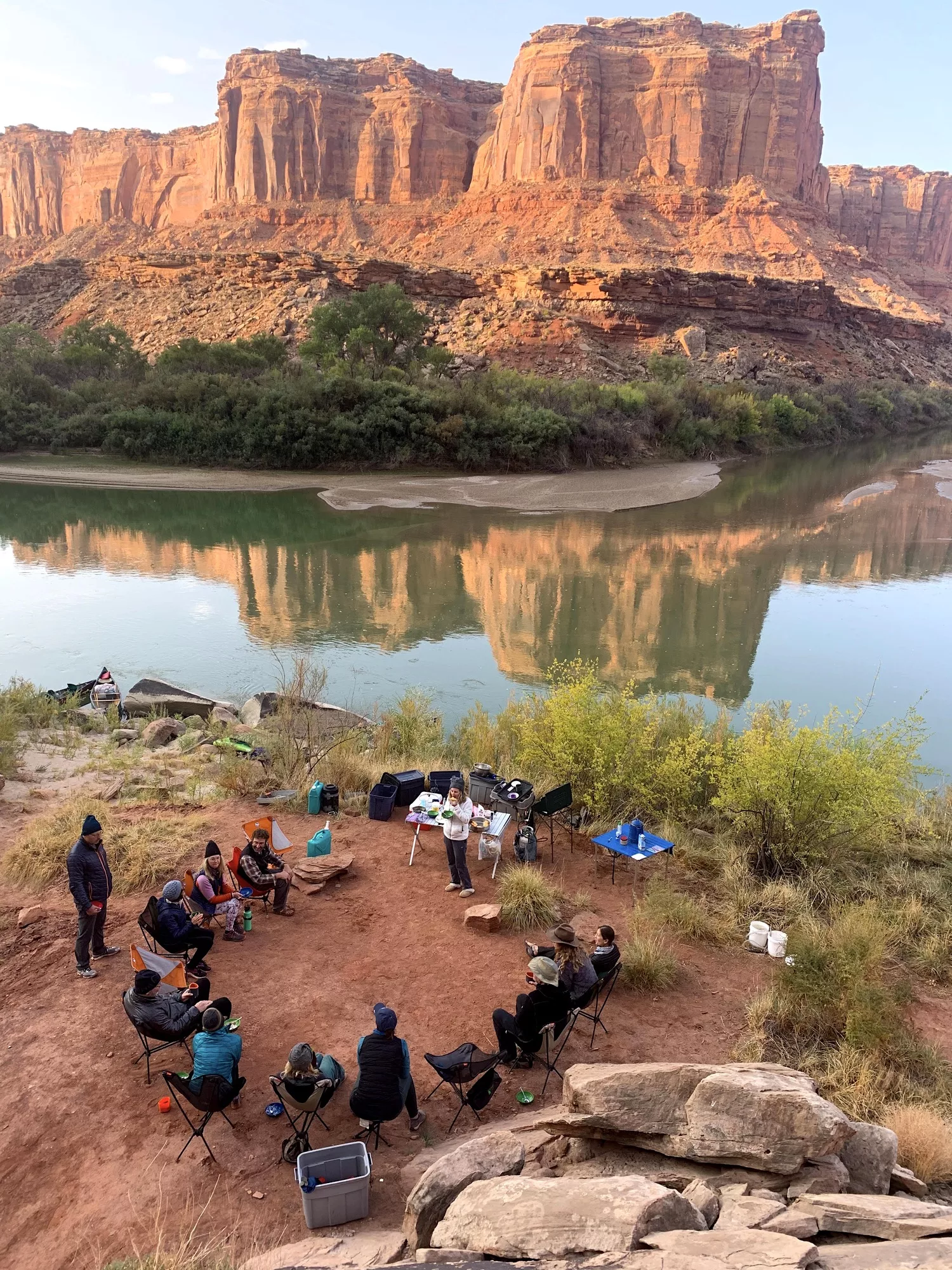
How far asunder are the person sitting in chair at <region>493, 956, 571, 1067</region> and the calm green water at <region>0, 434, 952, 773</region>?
28.0ft

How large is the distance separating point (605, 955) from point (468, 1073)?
158 cm

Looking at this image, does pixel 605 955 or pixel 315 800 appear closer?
pixel 605 955

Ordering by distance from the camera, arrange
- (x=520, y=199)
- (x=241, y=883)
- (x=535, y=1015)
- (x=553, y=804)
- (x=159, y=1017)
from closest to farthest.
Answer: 1. (x=159, y=1017)
2. (x=535, y=1015)
3. (x=241, y=883)
4. (x=553, y=804)
5. (x=520, y=199)

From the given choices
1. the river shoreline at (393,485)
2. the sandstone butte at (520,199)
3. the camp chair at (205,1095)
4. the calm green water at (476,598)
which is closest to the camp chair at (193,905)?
the camp chair at (205,1095)

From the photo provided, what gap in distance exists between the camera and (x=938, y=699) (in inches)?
605

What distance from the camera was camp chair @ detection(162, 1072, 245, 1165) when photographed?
15.3 feet

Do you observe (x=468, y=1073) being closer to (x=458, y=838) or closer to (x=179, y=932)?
(x=179, y=932)

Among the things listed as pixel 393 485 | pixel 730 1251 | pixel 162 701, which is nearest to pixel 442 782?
pixel 162 701

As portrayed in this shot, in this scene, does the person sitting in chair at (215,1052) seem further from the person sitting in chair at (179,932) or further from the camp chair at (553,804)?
the camp chair at (553,804)

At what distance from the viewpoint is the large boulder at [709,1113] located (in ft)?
12.4

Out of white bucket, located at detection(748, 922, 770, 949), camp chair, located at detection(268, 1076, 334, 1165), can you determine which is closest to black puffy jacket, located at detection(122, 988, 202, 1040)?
camp chair, located at detection(268, 1076, 334, 1165)

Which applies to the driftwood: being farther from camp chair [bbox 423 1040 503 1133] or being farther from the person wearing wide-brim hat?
camp chair [bbox 423 1040 503 1133]

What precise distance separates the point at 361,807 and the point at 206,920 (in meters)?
2.89

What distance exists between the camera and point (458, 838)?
7.76 metres
